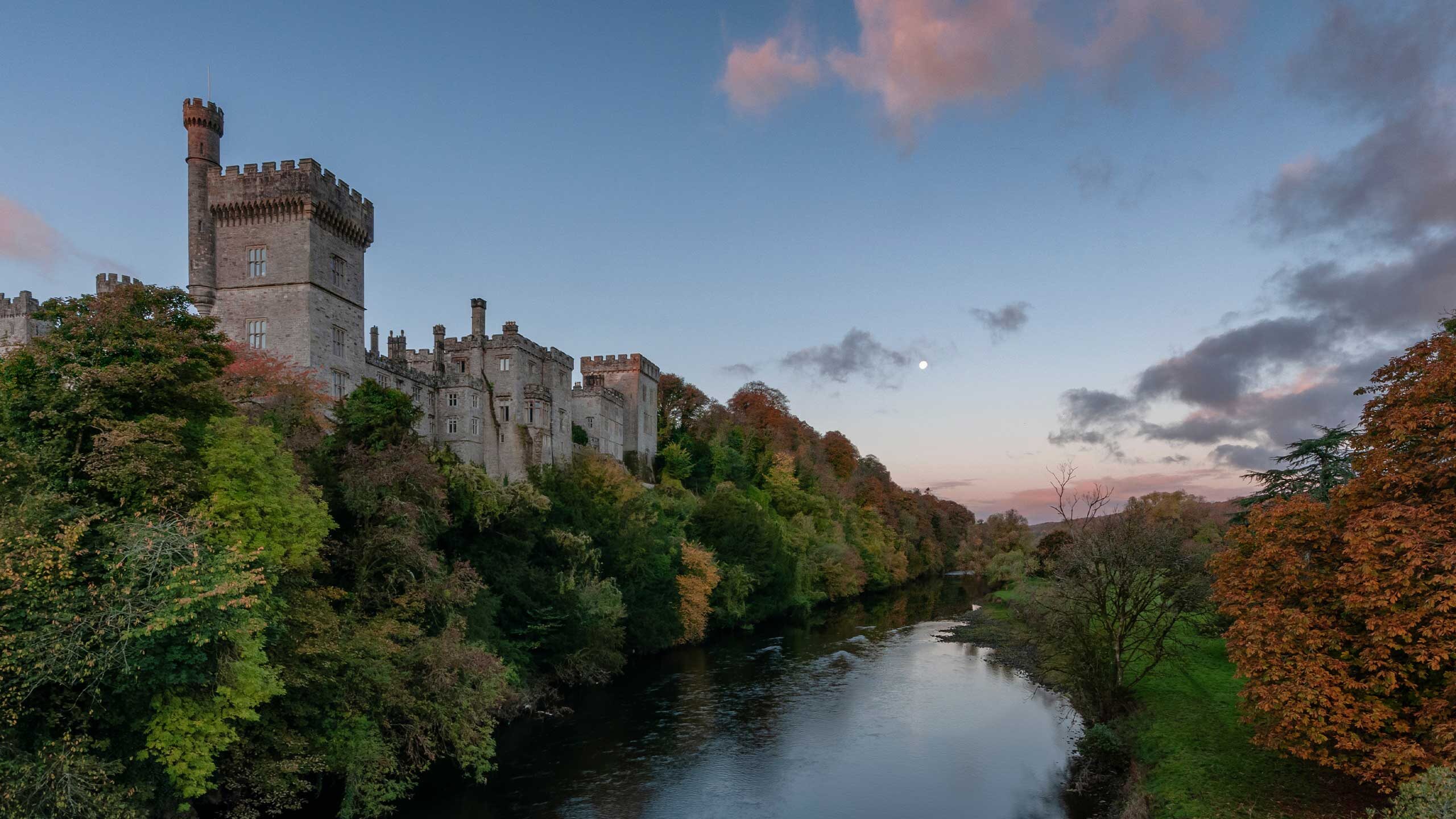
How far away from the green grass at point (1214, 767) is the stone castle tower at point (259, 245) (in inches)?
1346

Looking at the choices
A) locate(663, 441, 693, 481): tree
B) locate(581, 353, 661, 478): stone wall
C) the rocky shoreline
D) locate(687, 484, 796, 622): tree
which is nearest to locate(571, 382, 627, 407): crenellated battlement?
locate(581, 353, 661, 478): stone wall

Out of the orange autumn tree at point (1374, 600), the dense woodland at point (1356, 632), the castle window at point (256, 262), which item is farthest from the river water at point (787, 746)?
the castle window at point (256, 262)

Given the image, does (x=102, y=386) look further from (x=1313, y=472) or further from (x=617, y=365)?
(x=617, y=365)

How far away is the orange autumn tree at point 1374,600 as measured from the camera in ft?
49.3

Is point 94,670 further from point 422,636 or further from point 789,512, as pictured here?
point 789,512

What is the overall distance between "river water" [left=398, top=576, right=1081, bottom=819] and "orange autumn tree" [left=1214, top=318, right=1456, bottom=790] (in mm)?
8426

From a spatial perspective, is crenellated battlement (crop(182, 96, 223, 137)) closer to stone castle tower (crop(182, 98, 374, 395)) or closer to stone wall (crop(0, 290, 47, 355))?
stone castle tower (crop(182, 98, 374, 395))

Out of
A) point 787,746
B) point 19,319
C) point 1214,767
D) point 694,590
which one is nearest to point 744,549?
point 694,590

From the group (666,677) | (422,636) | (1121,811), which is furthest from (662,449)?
(1121,811)

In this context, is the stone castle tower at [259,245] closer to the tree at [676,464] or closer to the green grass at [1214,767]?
the green grass at [1214,767]

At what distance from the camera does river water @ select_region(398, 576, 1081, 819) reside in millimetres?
23875

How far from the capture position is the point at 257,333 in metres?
35.3

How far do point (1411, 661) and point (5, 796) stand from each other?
85.0ft

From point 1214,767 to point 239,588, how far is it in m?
23.6
